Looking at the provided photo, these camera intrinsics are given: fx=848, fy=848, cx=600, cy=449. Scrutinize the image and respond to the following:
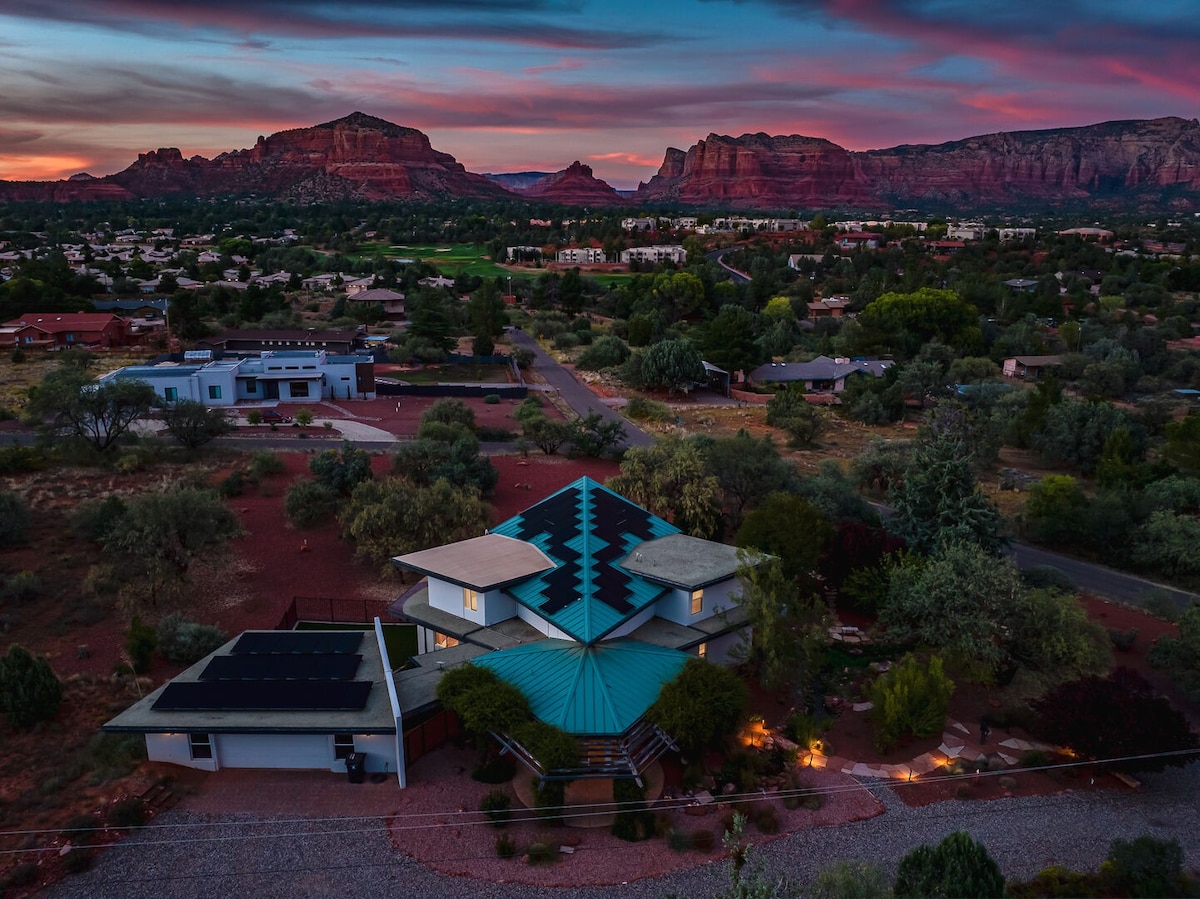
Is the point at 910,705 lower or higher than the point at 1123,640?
higher

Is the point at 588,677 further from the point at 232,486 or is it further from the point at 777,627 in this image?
the point at 232,486

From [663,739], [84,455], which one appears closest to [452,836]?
[663,739]

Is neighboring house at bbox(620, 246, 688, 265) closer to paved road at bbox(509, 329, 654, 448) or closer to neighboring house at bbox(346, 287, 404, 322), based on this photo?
neighboring house at bbox(346, 287, 404, 322)

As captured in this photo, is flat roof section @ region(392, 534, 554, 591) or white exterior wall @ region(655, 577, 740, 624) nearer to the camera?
flat roof section @ region(392, 534, 554, 591)

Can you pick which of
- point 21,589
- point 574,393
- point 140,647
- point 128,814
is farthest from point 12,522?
point 574,393

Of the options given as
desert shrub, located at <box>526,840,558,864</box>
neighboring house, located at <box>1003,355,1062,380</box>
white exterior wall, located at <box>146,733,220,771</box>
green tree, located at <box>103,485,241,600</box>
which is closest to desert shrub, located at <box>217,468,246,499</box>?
green tree, located at <box>103,485,241,600</box>

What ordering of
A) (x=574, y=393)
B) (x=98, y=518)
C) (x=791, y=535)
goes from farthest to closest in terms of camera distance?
(x=574, y=393), (x=98, y=518), (x=791, y=535)

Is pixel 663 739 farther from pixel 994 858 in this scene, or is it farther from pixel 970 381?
pixel 970 381
